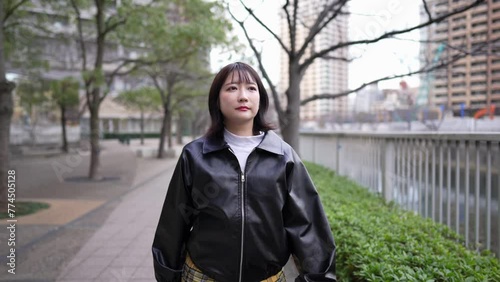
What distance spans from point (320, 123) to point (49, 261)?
3467cm

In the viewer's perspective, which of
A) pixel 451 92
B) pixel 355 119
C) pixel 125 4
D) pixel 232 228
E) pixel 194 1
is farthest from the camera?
pixel 355 119

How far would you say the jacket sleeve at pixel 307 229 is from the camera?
1.55 m

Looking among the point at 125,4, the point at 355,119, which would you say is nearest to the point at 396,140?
the point at 125,4

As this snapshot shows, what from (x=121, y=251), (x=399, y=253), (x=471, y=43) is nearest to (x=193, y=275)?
(x=399, y=253)

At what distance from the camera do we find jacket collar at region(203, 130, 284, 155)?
1.58 metres

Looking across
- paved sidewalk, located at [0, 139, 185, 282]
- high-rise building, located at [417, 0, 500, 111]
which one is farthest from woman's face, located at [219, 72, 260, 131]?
Result: high-rise building, located at [417, 0, 500, 111]

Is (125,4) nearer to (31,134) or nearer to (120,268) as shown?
(120,268)

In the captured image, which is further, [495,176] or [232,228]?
[495,176]

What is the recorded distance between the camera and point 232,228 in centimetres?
152

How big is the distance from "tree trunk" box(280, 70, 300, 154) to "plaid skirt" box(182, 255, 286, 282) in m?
4.56

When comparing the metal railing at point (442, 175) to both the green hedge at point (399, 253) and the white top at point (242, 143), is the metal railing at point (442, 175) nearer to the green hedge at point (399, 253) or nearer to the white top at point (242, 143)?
the green hedge at point (399, 253)

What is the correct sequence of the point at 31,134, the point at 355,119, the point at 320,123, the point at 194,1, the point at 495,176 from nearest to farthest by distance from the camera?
the point at 495,176
the point at 194,1
the point at 31,134
the point at 355,119
the point at 320,123

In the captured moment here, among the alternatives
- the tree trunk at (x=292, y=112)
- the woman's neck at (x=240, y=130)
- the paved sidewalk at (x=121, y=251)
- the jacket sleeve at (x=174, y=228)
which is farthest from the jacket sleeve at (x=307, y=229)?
the tree trunk at (x=292, y=112)

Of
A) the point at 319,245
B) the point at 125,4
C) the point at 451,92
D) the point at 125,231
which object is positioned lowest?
the point at 125,231
